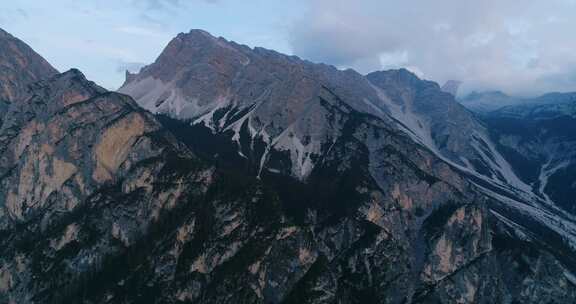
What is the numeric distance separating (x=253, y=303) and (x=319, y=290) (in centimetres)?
2555

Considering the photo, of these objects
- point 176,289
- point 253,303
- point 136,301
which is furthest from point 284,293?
point 136,301

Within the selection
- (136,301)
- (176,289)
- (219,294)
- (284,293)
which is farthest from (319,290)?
(136,301)

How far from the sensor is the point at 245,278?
198 meters

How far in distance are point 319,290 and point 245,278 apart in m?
28.4

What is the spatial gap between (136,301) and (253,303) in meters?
45.0

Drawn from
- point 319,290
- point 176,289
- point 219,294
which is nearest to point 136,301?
→ point 176,289

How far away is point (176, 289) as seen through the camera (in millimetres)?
199125

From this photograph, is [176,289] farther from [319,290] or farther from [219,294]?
[319,290]

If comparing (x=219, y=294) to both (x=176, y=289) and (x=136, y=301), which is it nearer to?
(x=176, y=289)

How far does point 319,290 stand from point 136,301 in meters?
69.3

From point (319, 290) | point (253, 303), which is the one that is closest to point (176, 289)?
point (253, 303)

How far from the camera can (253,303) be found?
634 feet

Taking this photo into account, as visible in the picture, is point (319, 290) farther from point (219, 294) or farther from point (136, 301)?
point (136, 301)

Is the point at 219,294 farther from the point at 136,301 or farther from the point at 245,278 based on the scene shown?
the point at 136,301
